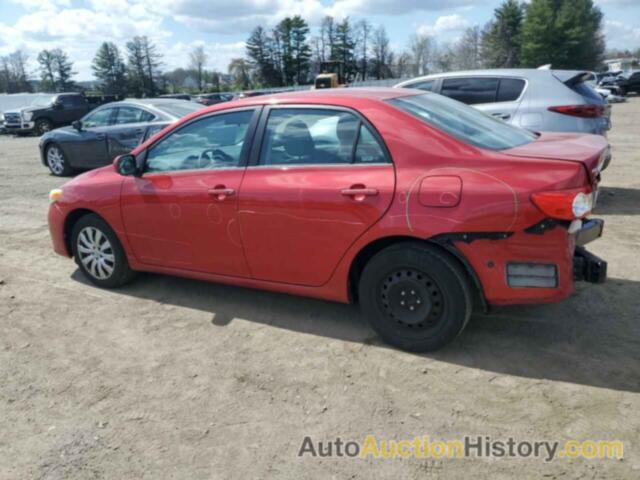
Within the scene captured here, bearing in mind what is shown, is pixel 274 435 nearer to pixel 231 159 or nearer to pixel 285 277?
pixel 285 277

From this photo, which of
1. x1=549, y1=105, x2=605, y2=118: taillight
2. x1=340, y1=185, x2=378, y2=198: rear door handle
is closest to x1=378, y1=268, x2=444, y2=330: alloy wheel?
x1=340, y1=185, x2=378, y2=198: rear door handle

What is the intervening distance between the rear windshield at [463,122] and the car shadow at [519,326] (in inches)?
51.6

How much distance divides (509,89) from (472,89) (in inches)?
20.5

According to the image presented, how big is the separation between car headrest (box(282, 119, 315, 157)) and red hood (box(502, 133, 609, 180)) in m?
1.30

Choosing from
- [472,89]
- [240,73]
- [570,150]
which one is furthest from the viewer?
[240,73]

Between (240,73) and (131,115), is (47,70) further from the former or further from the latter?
(131,115)

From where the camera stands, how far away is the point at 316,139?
3859 millimetres

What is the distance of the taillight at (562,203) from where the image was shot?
3041mm

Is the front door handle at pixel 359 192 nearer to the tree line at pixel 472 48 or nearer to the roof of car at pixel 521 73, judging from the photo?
the roof of car at pixel 521 73

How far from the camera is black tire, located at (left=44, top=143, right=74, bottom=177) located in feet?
38.9

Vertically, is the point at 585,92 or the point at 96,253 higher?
the point at 585,92

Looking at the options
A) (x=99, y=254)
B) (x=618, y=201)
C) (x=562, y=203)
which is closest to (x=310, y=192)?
(x=562, y=203)

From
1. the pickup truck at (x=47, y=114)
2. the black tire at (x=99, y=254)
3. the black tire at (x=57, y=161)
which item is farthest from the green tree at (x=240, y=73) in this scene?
the black tire at (x=99, y=254)

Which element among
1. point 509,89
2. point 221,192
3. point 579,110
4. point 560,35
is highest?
point 560,35
